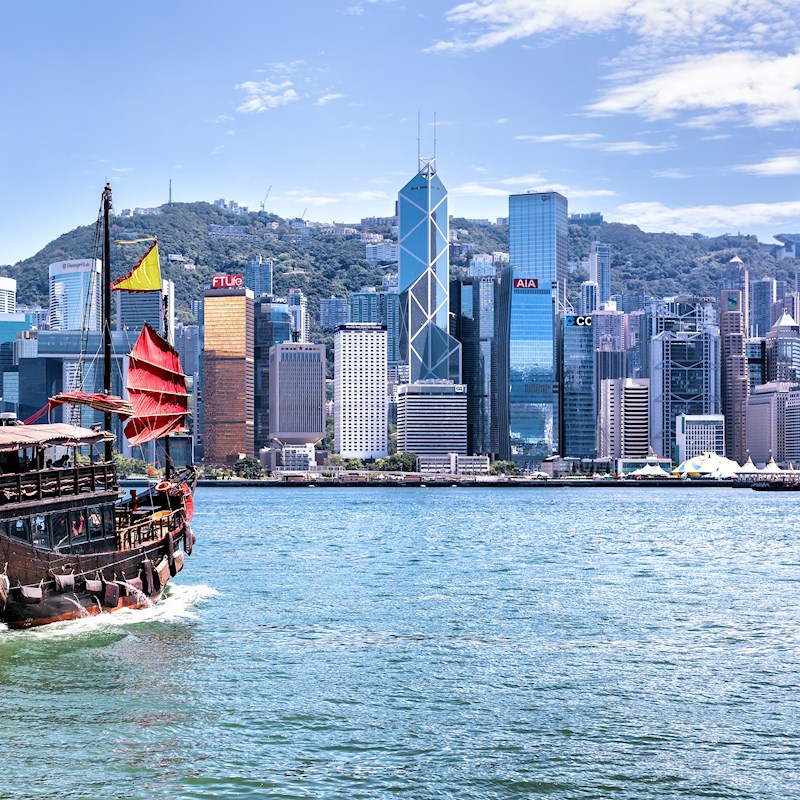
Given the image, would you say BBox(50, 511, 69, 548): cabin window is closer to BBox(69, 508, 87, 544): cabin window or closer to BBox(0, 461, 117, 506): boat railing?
BBox(69, 508, 87, 544): cabin window

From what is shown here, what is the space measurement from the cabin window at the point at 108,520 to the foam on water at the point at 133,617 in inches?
76.0

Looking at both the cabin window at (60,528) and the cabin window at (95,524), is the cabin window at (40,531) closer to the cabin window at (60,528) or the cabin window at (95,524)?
the cabin window at (60,528)

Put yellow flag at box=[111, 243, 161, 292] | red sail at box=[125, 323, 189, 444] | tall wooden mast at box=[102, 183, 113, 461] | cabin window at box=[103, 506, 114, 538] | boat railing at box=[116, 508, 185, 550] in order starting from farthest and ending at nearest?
yellow flag at box=[111, 243, 161, 292]
red sail at box=[125, 323, 189, 444]
tall wooden mast at box=[102, 183, 113, 461]
boat railing at box=[116, 508, 185, 550]
cabin window at box=[103, 506, 114, 538]

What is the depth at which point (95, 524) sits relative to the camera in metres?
30.1

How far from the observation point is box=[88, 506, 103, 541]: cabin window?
2989 centimetres

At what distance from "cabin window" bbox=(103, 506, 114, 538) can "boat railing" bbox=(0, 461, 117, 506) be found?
1.89ft

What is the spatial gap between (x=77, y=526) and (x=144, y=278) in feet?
58.6

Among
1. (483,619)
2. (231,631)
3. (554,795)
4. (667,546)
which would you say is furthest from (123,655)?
(667,546)

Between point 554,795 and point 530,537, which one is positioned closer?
point 554,795

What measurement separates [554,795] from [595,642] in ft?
37.3

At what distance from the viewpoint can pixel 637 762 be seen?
1806 centimetres

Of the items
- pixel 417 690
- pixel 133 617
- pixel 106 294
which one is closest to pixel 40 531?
pixel 133 617

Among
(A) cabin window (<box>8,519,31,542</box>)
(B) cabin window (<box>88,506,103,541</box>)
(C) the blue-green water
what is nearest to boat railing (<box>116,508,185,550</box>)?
(B) cabin window (<box>88,506,103,541</box>)

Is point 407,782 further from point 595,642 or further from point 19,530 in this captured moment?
point 19,530
